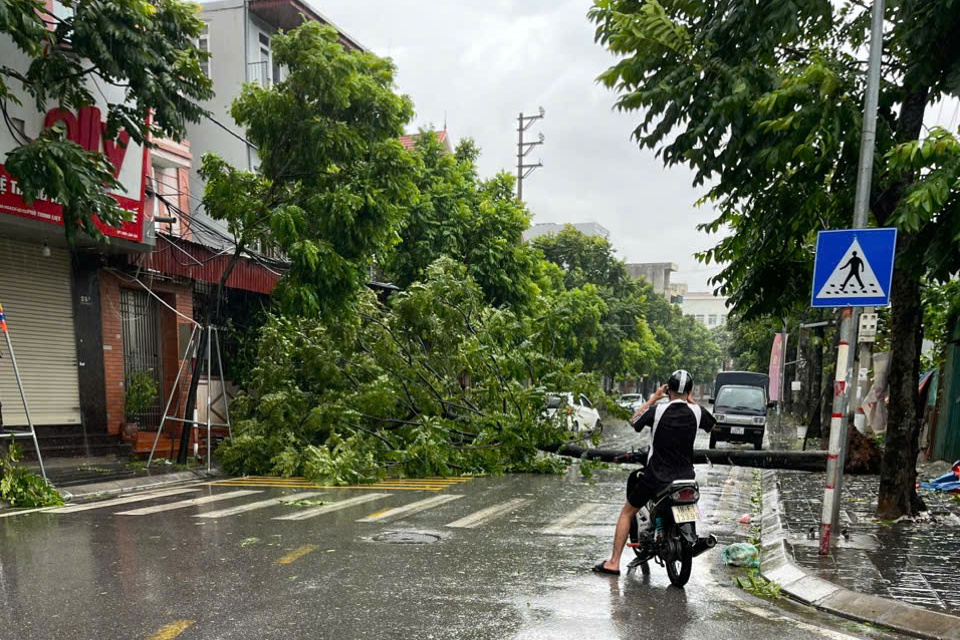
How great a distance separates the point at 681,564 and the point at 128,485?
9342 mm

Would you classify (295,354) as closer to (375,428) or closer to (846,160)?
(375,428)

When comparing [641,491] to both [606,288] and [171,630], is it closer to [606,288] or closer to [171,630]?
[171,630]

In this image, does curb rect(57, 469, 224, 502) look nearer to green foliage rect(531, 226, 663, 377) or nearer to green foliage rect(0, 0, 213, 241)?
green foliage rect(0, 0, 213, 241)

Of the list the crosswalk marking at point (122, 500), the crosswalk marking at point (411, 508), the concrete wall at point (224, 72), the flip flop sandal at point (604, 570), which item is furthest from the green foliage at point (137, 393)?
the flip flop sandal at point (604, 570)

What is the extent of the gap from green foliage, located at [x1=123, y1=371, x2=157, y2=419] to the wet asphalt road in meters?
6.55

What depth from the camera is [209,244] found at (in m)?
20.0

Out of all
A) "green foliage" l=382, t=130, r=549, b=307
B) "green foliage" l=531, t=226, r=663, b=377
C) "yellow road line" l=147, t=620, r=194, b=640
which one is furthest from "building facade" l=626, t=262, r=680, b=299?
"yellow road line" l=147, t=620, r=194, b=640

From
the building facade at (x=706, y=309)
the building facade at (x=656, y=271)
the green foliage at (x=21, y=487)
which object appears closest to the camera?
the green foliage at (x=21, y=487)

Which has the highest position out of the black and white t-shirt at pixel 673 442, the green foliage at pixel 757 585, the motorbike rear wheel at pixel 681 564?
the black and white t-shirt at pixel 673 442

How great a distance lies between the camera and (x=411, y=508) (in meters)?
10.3

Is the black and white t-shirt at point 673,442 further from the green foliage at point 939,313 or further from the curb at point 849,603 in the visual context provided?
the green foliage at point 939,313

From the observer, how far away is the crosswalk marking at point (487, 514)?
9.09 metres

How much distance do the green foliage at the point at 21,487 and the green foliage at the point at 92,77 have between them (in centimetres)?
319

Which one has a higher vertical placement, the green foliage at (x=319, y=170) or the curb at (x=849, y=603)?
the green foliage at (x=319, y=170)
